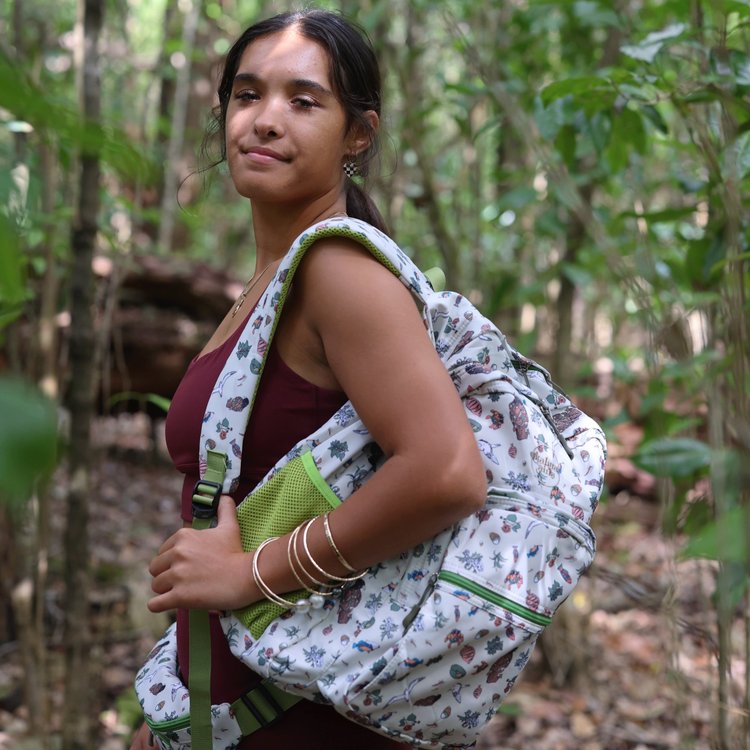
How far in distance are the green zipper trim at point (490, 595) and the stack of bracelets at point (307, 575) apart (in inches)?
4.5

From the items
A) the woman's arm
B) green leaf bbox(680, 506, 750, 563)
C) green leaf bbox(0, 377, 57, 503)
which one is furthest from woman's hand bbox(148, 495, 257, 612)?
green leaf bbox(0, 377, 57, 503)

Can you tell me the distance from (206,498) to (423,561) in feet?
0.97

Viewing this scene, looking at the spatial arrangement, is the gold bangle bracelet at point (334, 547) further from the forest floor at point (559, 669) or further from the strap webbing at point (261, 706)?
the forest floor at point (559, 669)

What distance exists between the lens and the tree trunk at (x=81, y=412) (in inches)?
88.2

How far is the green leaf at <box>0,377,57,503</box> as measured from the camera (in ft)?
1.03

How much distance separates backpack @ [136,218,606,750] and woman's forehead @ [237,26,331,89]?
319 millimetres

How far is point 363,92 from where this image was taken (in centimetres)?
140

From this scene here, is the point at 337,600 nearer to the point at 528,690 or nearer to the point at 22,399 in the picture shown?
the point at 22,399

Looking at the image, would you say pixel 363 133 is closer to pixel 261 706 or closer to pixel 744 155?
pixel 744 155

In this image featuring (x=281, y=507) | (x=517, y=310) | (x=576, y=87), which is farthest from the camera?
(x=517, y=310)

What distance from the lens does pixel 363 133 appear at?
1419mm

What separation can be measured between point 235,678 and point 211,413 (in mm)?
347

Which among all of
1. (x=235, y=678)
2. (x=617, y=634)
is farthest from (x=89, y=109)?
(x=617, y=634)

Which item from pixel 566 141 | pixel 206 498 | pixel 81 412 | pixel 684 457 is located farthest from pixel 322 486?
pixel 81 412
